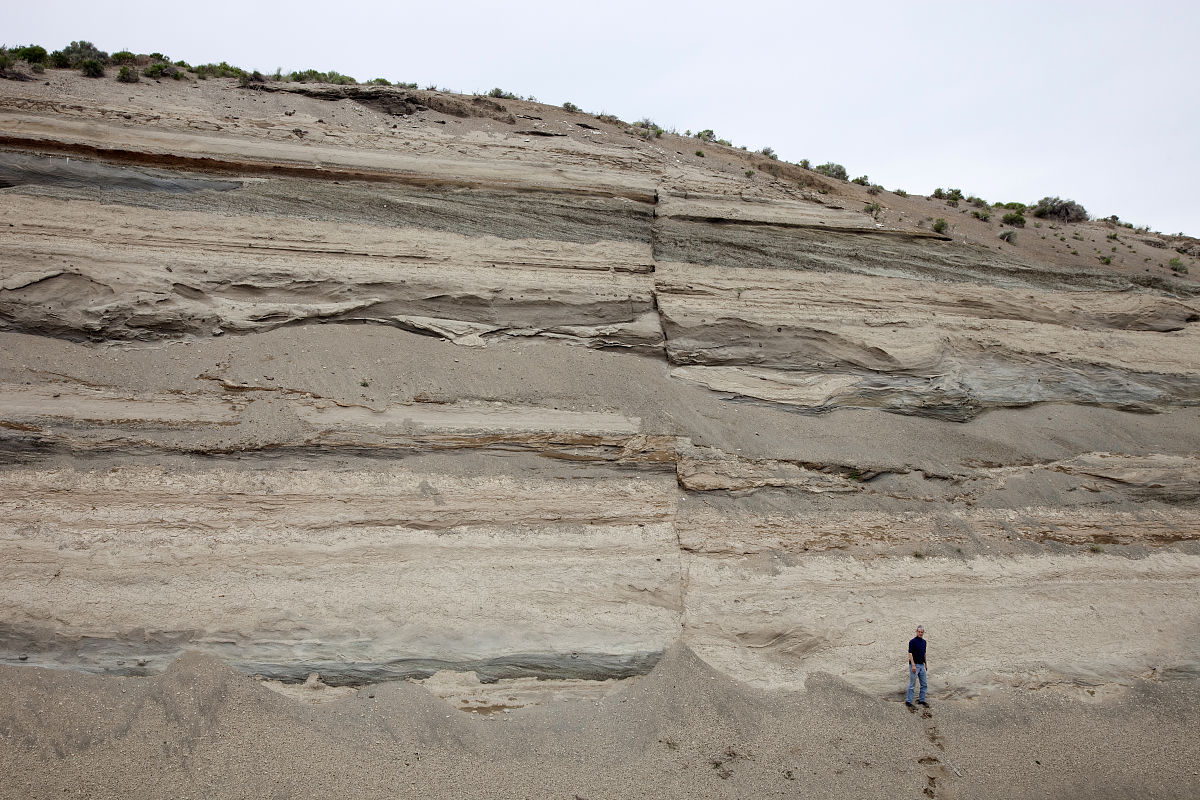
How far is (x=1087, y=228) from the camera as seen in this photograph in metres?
17.2

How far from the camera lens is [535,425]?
9328 millimetres

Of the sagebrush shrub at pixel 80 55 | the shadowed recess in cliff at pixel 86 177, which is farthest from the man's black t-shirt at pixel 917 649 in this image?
the sagebrush shrub at pixel 80 55

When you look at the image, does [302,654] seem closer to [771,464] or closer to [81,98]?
[771,464]

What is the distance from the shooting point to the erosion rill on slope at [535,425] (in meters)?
7.47

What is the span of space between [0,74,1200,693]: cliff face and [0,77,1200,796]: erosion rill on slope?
0.15 feet

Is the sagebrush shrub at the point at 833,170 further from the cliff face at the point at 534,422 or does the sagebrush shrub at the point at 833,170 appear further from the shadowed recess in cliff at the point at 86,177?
the shadowed recess in cliff at the point at 86,177

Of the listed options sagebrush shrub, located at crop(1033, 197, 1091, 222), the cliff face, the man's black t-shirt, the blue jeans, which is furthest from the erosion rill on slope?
sagebrush shrub, located at crop(1033, 197, 1091, 222)

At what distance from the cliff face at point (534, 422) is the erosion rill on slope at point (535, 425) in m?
0.05

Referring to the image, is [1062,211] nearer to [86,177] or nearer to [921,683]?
[921,683]

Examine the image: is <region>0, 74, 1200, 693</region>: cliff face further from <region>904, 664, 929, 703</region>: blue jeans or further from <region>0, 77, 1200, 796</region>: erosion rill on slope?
<region>904, 664, 929, 703</region>: blue jeans

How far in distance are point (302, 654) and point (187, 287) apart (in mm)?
5693

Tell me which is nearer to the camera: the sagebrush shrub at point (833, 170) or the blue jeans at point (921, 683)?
the blue jeans at point (921, 683)

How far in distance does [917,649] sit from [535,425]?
208 inches

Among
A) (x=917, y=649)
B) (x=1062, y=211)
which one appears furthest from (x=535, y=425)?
(x=1062, y=211)
